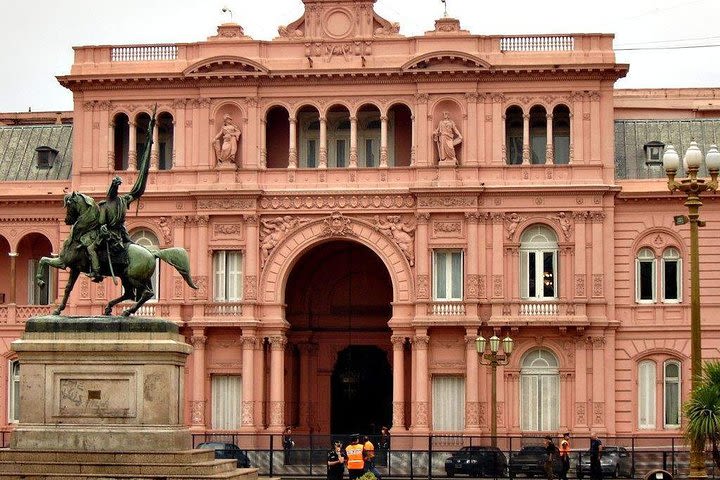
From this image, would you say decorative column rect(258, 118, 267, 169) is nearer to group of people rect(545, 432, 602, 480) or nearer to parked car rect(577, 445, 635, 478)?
parked car rect(577, 445, 635, 478)

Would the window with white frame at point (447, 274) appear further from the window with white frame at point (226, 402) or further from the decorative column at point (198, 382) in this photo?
the decorative column at point (198, 382)

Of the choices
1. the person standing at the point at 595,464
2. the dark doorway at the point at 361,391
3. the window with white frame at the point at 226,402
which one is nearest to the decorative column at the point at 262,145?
the window with white frame at the point at 226,402

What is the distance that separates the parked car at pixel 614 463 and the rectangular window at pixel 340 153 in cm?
1865

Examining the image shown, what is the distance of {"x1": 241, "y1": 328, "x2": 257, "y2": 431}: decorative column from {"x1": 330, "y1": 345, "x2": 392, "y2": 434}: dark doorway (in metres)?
6.69

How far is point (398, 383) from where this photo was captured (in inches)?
2891

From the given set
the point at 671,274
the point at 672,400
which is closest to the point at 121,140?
the point at 671,274

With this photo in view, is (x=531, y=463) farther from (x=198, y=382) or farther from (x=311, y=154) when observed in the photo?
(x=311, y=154)

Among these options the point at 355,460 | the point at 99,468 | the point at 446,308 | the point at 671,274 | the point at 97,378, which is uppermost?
the point at 671,274

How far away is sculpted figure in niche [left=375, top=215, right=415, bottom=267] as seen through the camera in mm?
74000

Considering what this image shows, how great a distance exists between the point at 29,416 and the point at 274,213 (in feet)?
121

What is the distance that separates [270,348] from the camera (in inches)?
2948

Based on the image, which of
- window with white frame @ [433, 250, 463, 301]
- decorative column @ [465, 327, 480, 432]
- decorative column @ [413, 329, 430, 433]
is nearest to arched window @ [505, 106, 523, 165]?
window with white frame @ [433, 250, 463, 301]

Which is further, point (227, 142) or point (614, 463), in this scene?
point (227, 142)

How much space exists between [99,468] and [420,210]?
1488 inches
